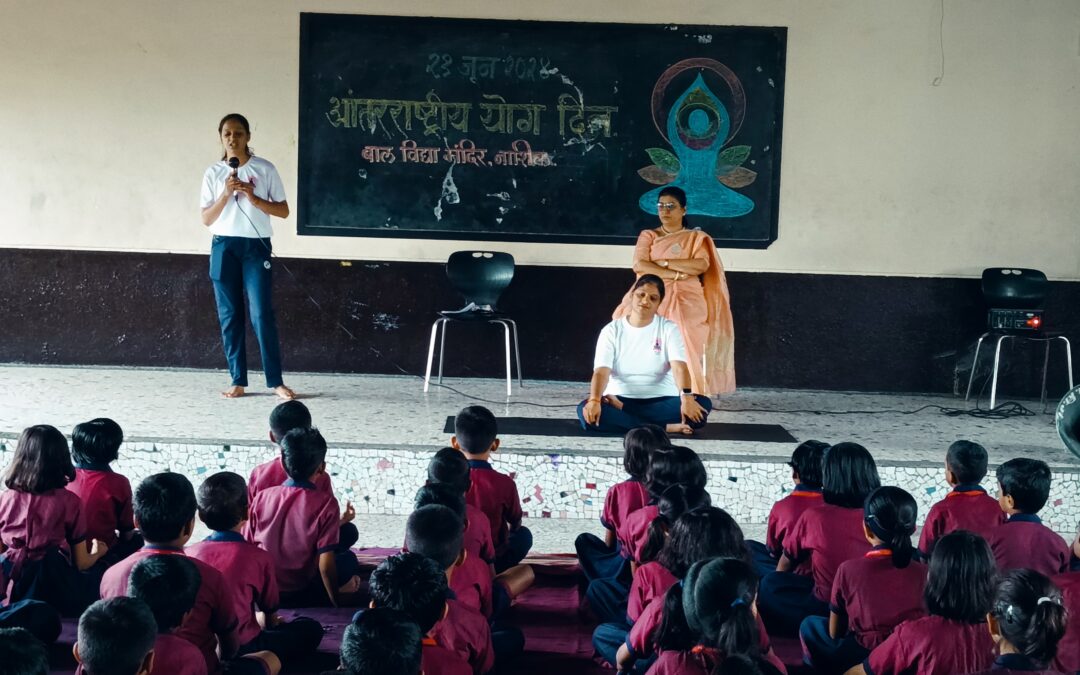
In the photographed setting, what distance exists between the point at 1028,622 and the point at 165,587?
1612 mm

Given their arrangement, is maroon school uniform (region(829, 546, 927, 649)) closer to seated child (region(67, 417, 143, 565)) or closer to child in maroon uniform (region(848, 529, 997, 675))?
child in maroon uniform (region(848, 529, 997, 675))

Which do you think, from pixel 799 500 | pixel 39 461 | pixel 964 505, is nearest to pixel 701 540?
pixel 799 500

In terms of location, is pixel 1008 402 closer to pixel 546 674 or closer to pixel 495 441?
pixel 495 441

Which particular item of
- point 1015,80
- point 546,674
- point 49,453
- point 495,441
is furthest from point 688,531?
point 1015,80

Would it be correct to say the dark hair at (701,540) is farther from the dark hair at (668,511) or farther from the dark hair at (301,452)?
the dark hair at (301,452)

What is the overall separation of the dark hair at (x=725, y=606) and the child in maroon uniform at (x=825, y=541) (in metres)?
1.05

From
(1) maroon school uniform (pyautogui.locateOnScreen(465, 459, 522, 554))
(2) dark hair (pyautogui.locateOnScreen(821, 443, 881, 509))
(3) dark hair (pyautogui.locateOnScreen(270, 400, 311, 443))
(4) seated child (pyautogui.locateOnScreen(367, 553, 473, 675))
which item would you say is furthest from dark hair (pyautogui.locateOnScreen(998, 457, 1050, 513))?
(3) dark hair (pyautogui.locateOnScreen(270, 400, 311, 443))

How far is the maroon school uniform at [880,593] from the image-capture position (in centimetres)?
267

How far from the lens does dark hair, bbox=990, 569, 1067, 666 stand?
2078mm

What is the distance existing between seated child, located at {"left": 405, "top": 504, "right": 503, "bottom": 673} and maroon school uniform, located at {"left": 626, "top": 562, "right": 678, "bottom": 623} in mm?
364

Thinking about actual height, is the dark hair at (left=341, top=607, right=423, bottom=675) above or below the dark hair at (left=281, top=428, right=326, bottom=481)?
below

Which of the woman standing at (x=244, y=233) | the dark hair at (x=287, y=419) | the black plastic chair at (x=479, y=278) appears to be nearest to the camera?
the dark hair at (x=287, y=419)

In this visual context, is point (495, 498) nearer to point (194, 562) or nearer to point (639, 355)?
point (194, 562)

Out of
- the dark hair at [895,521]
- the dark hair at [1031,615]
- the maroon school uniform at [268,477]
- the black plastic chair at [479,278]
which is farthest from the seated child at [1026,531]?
the black plastic chair at [479,278]
